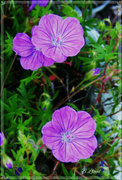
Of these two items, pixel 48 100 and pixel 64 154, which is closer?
pixel 64 154

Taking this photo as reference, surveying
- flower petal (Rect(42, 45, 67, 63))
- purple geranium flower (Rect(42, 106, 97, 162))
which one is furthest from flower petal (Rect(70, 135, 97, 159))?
flower petal (Rect(42, 45, 67, 63))

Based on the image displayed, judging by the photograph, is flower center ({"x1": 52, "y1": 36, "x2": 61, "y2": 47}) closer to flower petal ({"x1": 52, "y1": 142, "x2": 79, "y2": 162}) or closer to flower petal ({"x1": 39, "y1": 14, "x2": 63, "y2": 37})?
flower petal ({"x1": 39, "y1": 14, "x2": 63, "y2": 37})

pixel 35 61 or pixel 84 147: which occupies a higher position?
pixel 35 61

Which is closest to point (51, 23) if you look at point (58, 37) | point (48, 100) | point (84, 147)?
point (58, 37)

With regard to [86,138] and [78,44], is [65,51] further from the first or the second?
[86,138]

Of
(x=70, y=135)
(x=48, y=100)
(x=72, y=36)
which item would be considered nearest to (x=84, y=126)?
(x=70, y=135)

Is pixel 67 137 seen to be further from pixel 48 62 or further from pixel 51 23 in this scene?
pixel 51 23

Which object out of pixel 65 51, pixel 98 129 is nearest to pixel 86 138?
pixel 98 129
